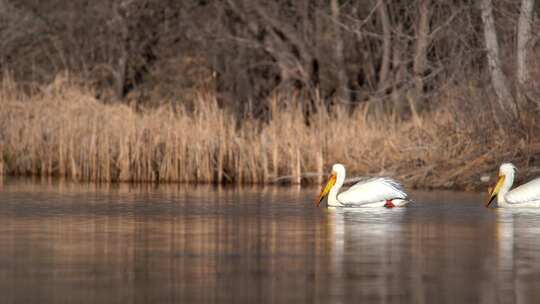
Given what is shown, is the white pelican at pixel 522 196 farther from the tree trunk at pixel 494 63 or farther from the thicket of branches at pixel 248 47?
the thicket of branches at pixel 248 47

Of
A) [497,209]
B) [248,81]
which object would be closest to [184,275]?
[497,209]

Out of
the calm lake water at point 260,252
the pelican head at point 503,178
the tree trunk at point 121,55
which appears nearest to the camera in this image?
the calm lake water at point 260,252

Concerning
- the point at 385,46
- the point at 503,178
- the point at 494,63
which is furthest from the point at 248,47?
the point at 503,178

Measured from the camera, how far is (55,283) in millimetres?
9203

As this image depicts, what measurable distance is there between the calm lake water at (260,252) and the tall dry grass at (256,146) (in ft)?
10.8

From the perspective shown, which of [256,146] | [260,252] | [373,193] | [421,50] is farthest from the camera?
[421,50]

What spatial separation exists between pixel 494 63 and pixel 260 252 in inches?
456

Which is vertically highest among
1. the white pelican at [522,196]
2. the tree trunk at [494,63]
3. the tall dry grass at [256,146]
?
the tree trunk at [494,63]

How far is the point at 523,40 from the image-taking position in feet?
69.7

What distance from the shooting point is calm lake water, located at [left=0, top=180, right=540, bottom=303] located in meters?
8.87

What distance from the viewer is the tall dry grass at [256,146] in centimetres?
2112

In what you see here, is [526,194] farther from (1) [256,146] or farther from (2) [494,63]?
(1) [256,146]

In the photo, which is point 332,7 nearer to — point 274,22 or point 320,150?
point 274,22

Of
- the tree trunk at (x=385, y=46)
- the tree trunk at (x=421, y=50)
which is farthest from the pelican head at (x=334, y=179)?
the tree trunk at (x=385, y=46)
